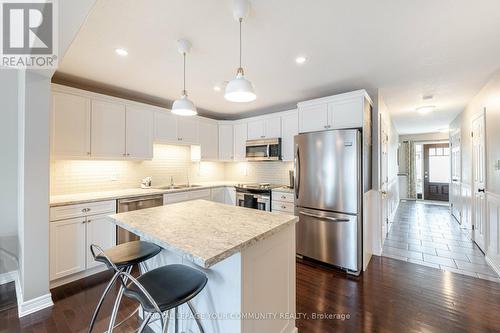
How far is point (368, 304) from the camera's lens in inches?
85.4

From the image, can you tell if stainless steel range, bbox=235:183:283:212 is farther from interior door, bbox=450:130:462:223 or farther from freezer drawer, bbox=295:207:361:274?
interior door, bbox=450:130:462:223

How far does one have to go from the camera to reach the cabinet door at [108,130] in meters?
2.94

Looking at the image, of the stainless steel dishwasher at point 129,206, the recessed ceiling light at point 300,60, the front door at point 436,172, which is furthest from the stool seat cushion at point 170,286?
the front door at point 436,172

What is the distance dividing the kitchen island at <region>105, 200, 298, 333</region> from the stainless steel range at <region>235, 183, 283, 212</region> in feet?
6.18

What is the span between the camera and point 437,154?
7855 millimetres

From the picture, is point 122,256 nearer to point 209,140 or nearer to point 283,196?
point 283,196

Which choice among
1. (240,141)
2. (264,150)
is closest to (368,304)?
(264,150)

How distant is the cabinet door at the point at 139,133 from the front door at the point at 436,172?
30.1ft

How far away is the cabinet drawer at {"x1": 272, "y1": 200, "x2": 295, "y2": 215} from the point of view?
3.46 metres

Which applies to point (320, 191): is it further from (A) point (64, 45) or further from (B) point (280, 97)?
(A) point (64, 45)

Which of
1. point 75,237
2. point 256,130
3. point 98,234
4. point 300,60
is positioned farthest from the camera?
point 256,130

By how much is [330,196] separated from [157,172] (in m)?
2.93

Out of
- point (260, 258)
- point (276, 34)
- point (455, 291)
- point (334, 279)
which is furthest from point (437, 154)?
point (260, 258)

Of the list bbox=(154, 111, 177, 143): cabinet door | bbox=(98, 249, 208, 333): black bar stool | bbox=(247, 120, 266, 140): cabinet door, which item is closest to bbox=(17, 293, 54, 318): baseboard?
bbox=(98, 249, 208, 333): black bar stool
